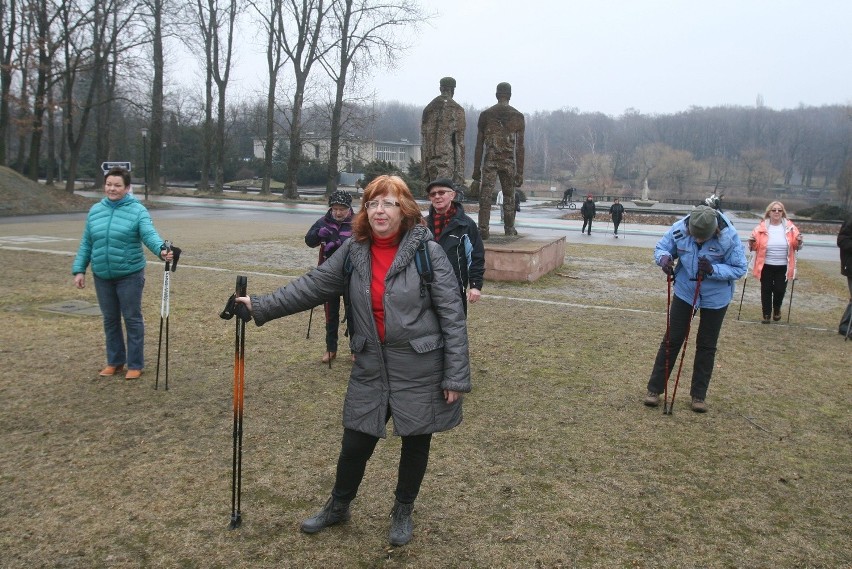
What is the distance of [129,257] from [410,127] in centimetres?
13110

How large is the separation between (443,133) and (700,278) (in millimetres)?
7409

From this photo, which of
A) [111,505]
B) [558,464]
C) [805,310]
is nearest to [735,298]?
[805,310]

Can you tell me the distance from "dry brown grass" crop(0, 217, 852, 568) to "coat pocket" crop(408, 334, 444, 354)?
40.4 inches

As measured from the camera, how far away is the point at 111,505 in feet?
12.5

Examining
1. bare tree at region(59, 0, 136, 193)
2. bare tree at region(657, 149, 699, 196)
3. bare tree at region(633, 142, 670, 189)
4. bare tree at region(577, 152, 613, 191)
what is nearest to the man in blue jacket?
bare tree at region(59, 0, 136, 193)

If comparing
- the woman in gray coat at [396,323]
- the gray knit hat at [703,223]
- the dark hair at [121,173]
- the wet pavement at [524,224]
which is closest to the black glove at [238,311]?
the woman in gray coat at [396,323]

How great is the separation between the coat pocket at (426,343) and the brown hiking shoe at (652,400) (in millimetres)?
3073

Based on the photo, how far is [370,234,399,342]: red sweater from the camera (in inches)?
132

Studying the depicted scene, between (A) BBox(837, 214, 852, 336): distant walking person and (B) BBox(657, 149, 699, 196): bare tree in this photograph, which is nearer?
(A) BBox(837, 214, 852, 336): distant walking person

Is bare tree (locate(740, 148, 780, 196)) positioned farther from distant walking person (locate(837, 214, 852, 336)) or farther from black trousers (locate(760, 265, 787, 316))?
distant walking person (locate(837, 214, 852, 336))

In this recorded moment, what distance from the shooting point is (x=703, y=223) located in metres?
5.29

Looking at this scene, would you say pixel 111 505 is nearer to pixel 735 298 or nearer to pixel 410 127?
pixel 735 298

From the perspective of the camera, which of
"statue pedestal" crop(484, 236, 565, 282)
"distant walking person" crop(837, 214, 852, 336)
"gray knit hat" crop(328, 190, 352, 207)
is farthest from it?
"statue pedestal" crop(484, 236, 565, 282)

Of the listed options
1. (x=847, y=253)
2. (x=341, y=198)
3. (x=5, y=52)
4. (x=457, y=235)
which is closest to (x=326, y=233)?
(x=341, y=198)
